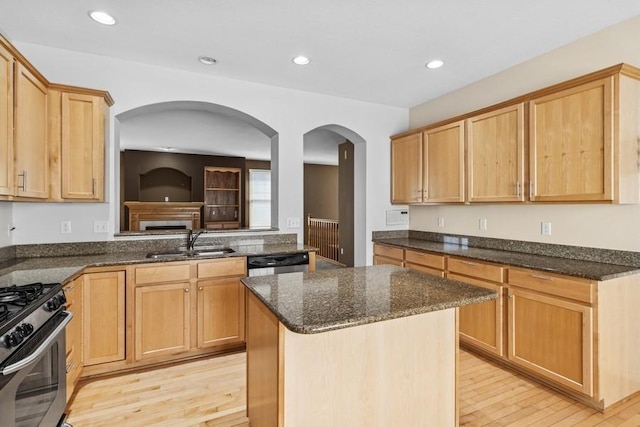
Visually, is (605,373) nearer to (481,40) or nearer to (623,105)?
(623,105)

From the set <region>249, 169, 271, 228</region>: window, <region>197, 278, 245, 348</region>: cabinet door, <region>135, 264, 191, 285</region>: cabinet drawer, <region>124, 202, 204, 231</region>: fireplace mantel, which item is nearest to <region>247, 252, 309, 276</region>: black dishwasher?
<region>197, 278, 245, 348</region>: cabinet door

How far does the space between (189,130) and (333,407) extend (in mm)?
5611

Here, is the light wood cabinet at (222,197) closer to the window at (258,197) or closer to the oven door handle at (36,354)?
the window at (258,197)

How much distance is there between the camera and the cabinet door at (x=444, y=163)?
3502 mm

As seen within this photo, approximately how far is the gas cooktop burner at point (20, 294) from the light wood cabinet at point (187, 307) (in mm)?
960

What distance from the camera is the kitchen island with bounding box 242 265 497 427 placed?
1.41 m

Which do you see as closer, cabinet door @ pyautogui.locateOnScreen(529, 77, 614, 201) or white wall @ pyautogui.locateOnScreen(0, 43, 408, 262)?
cabinet door @ pyautogui.locateOnScreen(529, 77, 614, 201)

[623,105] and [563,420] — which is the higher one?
[623,105]

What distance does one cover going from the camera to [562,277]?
2.35 meters

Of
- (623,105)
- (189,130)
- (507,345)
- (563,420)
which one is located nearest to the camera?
(563,420)

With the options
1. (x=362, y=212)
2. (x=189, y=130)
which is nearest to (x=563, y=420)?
(x=362, y=212)

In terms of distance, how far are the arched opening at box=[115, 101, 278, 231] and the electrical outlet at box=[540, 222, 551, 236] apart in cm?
264

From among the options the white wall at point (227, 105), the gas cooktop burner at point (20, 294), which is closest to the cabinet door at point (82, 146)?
the white wall at point (227, 105)

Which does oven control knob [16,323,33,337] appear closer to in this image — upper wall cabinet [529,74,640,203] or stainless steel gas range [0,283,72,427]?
stainless steel gas range [0,283,72,427]
